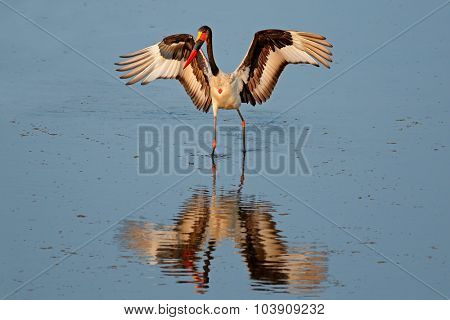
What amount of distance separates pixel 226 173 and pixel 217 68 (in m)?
2.32

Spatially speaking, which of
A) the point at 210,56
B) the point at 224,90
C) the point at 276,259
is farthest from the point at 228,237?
the point at 210,56

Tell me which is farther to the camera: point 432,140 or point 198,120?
point 198,120

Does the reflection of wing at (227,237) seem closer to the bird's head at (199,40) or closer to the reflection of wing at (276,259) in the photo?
the reflection of wing at (276,259)

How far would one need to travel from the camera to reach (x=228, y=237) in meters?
12.9

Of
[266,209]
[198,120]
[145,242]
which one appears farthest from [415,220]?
[198,120]

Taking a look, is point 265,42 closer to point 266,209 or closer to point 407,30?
point 266,209

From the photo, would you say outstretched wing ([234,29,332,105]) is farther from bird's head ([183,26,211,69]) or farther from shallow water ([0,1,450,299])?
shallow water ([0,1,450,299])

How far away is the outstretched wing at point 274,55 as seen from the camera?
695 inches

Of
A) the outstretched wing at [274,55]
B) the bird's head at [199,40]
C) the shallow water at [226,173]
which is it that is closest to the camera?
the shallow water at [226,173]

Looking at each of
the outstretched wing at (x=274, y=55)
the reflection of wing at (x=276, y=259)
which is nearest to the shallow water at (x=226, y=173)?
the reflection of wing at (x=276, y=259)

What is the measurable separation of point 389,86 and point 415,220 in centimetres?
813

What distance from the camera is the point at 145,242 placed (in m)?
12.6

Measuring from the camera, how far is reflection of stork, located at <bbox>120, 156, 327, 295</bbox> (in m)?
11.5

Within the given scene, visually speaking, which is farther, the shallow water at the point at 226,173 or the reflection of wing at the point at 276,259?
the shallow water at the point at 226,173
